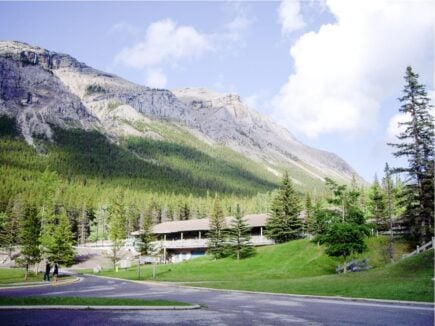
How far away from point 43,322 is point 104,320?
207 centimetres

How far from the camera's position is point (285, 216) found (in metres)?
70.8

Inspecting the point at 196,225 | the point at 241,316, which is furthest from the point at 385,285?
the point at 196,225

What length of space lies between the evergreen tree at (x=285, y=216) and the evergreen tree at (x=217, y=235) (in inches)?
324

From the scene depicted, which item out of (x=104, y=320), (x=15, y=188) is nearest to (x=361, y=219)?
(x=104, y=320)

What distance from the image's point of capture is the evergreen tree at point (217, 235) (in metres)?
70.9

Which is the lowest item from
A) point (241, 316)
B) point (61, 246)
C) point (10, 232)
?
point (241, 316)

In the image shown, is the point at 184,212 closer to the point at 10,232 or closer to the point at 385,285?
the point at 10,232

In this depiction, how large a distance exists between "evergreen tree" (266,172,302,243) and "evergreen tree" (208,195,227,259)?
8.24 meters

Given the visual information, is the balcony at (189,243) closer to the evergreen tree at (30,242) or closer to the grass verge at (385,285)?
the evergreen tree at (30,242)

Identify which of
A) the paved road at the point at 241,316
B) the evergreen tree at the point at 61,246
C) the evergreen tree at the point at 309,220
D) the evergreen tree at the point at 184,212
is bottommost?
the paved road at the point at 241,316

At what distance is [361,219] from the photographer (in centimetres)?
4272

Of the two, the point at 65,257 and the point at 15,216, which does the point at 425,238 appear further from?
the point at 15,216

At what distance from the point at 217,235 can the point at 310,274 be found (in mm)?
26807

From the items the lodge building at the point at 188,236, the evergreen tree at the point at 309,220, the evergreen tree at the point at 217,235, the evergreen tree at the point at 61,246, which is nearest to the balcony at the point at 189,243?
the lodge building at the point at 188,236
